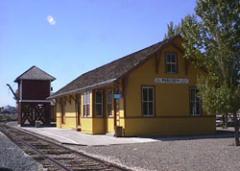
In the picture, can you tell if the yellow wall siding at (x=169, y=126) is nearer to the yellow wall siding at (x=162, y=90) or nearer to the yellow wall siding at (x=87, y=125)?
the yellow wall siding at (x=162, y=90)

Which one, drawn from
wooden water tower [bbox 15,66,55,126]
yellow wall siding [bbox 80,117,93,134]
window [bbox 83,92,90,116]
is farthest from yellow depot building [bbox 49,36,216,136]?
wooden water tower [bbox 15,66,55,126]

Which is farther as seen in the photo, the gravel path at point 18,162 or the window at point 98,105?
the window at point 98,105

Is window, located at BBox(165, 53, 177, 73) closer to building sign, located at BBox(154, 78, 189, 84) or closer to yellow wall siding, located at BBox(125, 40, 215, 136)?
yellow wall siding, located at BBox(125, 40, 215, 136)

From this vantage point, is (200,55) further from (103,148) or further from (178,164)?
(178,164)

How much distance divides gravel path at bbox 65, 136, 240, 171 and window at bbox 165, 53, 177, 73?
7040 millimetres

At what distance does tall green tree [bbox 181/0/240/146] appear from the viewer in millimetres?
17922

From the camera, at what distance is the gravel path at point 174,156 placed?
12901 mm

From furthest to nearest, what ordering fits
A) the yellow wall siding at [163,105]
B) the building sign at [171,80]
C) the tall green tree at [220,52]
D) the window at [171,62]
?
the window at [171,62] → the building sign at [171,80] → the yellow wall siding at [163,105] → the tall green tree at [220,52]

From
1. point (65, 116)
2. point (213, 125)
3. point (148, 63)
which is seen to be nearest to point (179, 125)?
point (213, 125)

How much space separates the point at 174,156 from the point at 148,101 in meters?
9.98

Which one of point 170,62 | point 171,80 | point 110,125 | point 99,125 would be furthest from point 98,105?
point 170,62

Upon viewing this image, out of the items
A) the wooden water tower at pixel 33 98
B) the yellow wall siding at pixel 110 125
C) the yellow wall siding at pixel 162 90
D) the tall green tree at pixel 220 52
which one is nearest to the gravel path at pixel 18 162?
the tall green tree at pixel 220 52

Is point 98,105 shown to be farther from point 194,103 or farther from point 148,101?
point 194,103

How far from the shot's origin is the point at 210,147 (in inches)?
707
